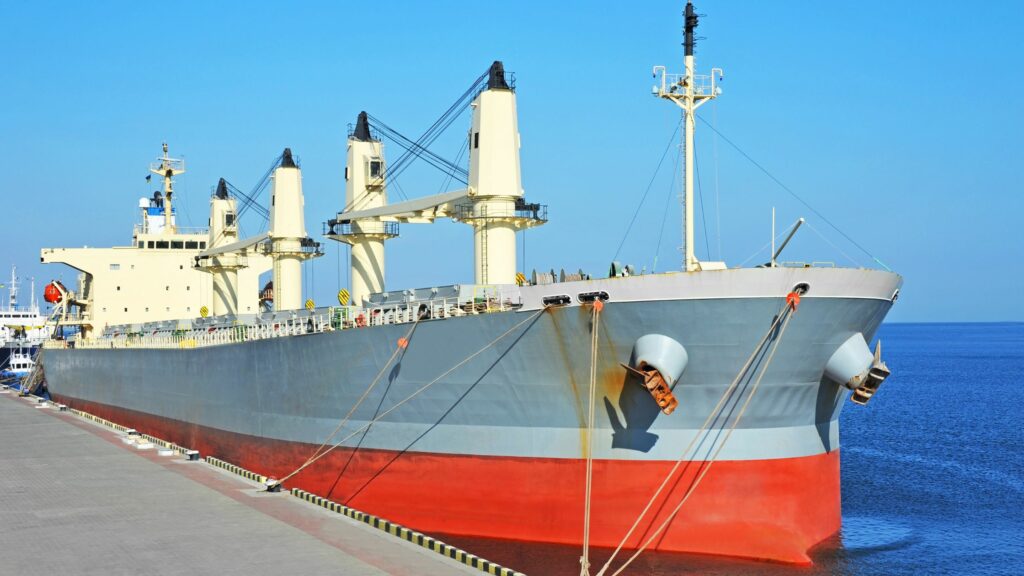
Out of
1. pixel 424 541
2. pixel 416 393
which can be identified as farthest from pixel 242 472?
pixel 424 541

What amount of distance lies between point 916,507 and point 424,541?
14.1 metres

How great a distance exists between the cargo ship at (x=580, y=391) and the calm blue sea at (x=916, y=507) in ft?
1.68

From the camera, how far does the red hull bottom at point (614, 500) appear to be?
17.1m

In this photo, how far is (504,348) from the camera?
59.5 ft

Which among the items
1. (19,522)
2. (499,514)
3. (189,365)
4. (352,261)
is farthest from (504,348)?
(189,365)

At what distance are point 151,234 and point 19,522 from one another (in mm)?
29928

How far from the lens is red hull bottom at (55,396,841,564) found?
17.1 meters

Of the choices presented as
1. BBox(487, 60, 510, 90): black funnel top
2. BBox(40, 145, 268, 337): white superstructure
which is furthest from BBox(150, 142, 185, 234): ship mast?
BBox(487, 60, 510, 90): black funnel top

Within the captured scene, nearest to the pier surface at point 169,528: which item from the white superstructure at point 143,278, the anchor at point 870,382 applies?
the anchor at point 870,382

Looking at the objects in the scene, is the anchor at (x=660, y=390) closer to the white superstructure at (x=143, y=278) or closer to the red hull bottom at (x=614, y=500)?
the red hull bottom at (x=614, y=500)

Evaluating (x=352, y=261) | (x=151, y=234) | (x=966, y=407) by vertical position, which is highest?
(x=151, y=234)

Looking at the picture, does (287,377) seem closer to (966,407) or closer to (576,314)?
(576,314)

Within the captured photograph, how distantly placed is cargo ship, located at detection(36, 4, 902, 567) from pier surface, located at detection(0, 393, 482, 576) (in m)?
2.49

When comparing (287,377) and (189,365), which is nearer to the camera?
(287,377)
